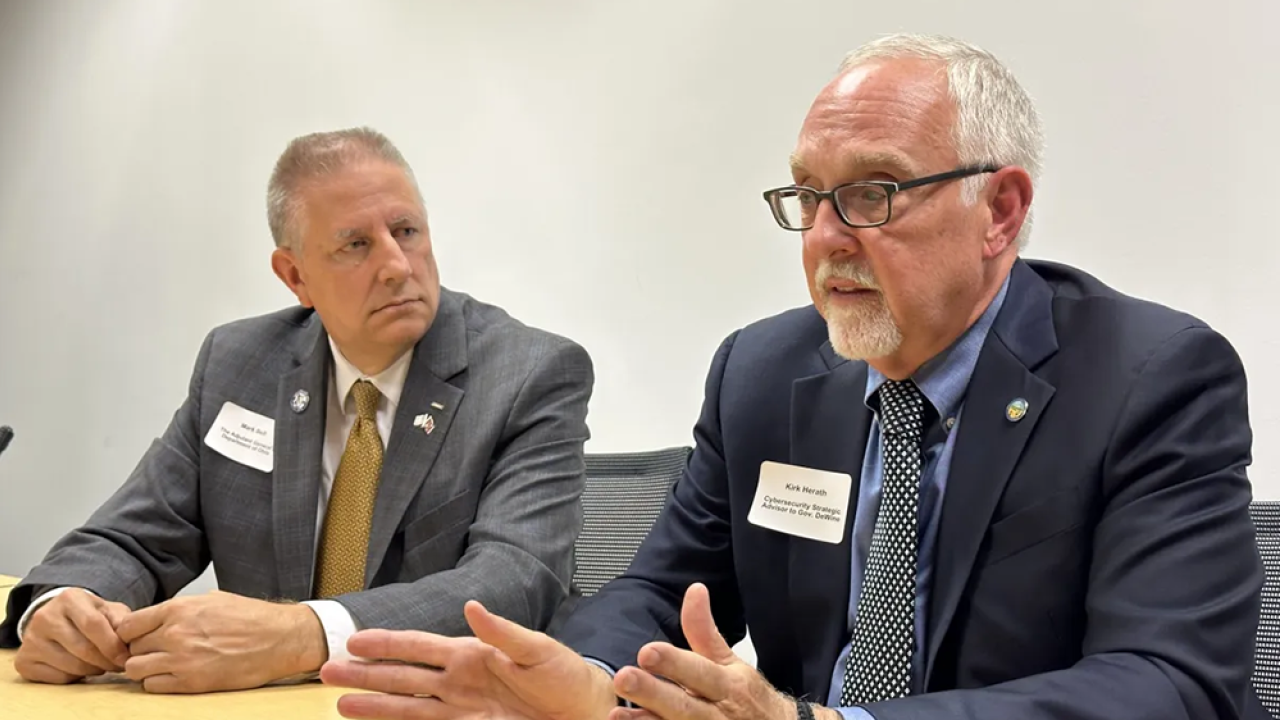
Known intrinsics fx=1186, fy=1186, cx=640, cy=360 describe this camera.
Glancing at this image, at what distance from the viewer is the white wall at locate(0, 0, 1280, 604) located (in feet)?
8.16

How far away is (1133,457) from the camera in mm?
1452

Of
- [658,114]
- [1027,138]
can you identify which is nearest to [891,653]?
[1027,138]

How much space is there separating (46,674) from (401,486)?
27.4 inches

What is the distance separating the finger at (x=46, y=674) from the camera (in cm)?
178

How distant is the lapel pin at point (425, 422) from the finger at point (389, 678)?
1007 millimetres

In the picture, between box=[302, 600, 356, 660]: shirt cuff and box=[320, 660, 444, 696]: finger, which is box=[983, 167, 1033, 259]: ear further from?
box=[302, 600, 356, 660]: shirt cuff

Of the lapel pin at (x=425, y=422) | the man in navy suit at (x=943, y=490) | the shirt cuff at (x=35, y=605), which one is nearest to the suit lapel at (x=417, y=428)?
the lapel pin at (x=425, y=422)

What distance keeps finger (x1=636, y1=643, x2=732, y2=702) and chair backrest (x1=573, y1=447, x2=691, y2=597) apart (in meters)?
1.28

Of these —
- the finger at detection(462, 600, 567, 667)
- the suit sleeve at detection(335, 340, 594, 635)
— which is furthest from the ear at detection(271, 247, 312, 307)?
the finger at detection(462, 600, 567, 667)

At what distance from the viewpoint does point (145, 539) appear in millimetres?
2338

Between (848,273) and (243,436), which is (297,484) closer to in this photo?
(243,436)

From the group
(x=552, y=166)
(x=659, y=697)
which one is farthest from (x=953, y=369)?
(x=552, y=166)

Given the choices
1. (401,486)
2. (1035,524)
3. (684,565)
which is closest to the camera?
(1035,524)

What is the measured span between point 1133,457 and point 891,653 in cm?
40
